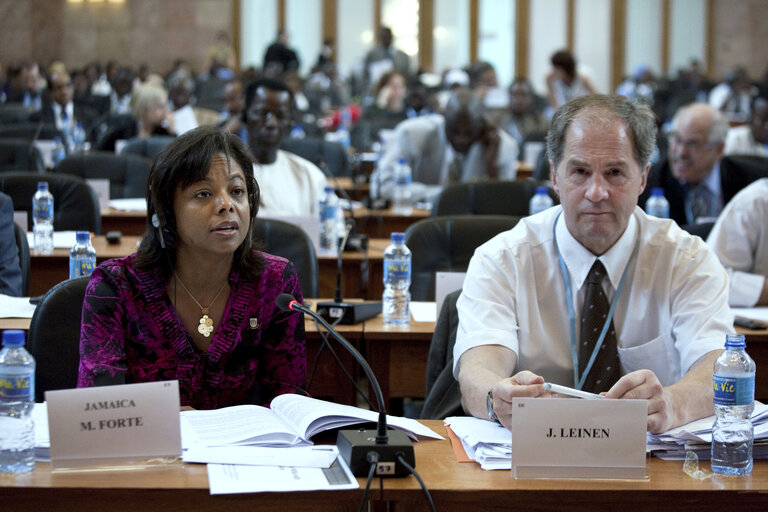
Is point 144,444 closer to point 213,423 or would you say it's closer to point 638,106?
point 213,423

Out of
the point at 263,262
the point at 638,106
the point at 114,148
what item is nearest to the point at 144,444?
the point at 263,262

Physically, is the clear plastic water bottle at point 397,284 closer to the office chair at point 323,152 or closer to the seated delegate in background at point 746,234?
the seated delegate in background at point 746,234

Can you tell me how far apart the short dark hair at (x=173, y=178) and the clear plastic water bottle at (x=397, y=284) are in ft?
2.53

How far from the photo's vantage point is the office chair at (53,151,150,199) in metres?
5.09

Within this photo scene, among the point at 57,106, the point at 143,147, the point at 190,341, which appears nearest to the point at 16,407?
the point at 190,341

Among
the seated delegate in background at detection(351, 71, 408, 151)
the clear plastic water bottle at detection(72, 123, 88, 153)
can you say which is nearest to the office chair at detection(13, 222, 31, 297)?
the clear plastic water bottle at detection(72, 123, 88, 153)

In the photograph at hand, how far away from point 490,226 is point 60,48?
50.7 feet

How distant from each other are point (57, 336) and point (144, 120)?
4651 millimetres

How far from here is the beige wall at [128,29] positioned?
17172mm

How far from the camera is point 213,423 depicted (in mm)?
1854

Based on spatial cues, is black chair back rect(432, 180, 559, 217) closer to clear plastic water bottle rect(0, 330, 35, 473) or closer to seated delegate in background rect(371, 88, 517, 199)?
seated delegate in background rect(371, 88, 517, 199)

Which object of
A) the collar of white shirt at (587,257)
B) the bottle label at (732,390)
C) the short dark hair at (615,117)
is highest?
the short dark hair at (615,117)

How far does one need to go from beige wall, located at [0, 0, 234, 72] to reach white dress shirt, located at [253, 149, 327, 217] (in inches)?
525

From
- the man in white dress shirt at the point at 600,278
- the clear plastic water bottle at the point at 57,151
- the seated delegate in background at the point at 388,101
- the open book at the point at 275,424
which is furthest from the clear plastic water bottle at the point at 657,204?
the seated delegate in background at the point at 388,101
